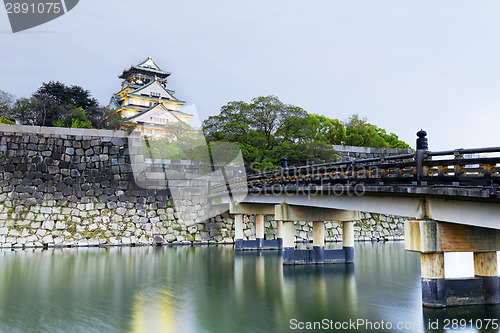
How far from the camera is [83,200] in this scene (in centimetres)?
3019

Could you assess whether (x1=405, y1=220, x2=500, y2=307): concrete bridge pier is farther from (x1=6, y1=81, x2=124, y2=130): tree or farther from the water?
(x1=6, y1=81, x2=124, y2=130): tree

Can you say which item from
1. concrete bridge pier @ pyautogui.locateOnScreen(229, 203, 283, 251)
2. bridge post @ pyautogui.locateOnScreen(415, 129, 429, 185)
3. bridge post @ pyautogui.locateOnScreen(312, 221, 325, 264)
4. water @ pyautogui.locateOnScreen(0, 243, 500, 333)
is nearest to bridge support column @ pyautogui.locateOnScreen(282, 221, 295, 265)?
water @ pyautogui.locateOnScreen(0, 243, 500, 333)

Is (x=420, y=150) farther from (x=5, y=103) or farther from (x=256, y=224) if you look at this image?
(x=5, y=103)

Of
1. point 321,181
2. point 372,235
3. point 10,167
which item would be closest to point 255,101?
point 372,235

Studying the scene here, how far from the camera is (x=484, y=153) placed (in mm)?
9148

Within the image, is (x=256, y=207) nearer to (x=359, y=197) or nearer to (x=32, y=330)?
(x=359, y=197)

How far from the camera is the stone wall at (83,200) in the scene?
1130 inches

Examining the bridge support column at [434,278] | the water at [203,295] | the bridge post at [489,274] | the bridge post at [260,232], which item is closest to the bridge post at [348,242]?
the water at [203,295]

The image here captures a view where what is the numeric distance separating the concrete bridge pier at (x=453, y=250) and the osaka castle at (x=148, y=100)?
165 feet

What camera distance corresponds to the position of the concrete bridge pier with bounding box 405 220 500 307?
1059 centimetres

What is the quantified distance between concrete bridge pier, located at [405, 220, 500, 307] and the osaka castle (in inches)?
1974

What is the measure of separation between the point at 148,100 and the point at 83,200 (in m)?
37.2

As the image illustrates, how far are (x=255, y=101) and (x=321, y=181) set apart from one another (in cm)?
2052

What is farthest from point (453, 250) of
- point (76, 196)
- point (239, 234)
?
point (76, 196)
